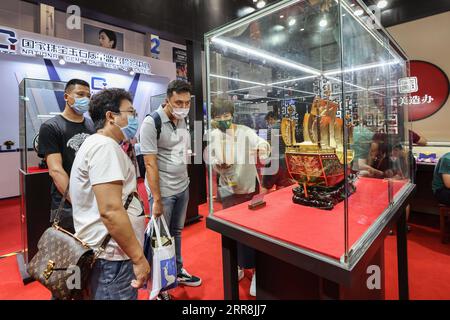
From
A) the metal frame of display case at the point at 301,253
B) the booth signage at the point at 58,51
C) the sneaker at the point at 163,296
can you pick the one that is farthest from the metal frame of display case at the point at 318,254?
the booth signage at the point at 58,51

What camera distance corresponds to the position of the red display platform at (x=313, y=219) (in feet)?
3.23

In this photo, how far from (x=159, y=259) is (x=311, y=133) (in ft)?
3.66

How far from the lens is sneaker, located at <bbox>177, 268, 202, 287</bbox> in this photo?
2238 millimetres

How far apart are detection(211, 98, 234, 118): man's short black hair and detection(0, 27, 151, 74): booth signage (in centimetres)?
513

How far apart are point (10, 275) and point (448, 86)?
660 centimetres

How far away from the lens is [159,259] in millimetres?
1599

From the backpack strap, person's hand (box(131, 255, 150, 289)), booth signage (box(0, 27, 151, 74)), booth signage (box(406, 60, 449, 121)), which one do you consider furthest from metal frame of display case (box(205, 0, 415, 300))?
booth signage (box(0, 27, 151, 74))

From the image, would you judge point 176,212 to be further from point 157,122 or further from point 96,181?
point 96,181

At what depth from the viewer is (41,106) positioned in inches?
130

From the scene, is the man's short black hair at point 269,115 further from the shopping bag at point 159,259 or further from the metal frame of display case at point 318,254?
the shopping bag at point 159,259

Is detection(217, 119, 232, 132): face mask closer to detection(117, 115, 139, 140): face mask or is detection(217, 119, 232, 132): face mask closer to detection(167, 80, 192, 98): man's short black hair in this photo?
detection(167, 80, 192, 98): man's short black hair

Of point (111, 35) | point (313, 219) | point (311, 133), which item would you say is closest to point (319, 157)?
point (311, 133)

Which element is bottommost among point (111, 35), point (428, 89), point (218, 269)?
point (218, 269)

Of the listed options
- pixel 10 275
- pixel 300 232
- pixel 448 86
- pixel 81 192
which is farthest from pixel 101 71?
pixel 448 86
